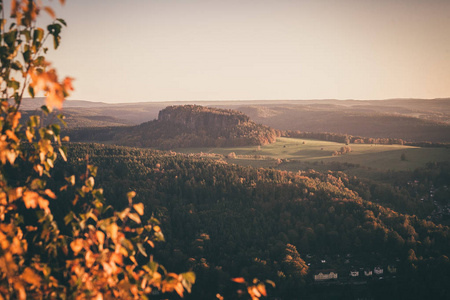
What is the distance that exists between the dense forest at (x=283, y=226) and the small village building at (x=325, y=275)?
119cm

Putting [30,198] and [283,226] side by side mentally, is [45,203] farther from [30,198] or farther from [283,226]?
[283,226]

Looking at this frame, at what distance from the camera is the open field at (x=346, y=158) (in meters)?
119

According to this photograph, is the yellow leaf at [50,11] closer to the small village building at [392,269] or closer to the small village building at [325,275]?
the small village building at [325,275]

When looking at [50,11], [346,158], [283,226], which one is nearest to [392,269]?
[283,226]

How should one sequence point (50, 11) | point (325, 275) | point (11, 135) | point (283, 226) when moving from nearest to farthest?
point (50, 11)
point (11, 135)
point (325, 275)
point (283, 226)

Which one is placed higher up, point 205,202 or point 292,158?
point 292,158

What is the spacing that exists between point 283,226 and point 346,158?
6483 centimetres

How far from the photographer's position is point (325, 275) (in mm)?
64125

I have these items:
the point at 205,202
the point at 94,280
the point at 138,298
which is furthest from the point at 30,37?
the point at 205,202

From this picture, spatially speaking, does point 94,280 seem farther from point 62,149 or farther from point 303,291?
Answer: point 303,291

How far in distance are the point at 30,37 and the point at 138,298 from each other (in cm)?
564

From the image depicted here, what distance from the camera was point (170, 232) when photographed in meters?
79.5

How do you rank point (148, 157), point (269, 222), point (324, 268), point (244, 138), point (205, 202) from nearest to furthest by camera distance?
point (324, 268) → point (269, 222) → point (205, 202) → point (148, 157) → point (244, 138)

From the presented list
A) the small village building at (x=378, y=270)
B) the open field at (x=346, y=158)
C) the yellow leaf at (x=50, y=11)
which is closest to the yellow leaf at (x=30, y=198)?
the yellow leaf at (x=50, y=11)
